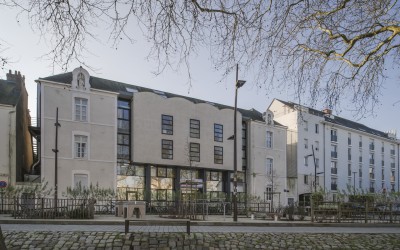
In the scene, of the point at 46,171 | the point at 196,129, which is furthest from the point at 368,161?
the point at 46,171

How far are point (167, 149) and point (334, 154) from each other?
32.7 m

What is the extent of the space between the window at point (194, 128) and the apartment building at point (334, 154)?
1414 cm

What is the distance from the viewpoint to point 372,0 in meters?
10.3

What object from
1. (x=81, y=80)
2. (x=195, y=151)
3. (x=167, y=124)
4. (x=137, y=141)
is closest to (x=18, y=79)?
(x=81, y=80)

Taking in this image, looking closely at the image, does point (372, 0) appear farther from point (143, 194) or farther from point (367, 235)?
point (143, 194)

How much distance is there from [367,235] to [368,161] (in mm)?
58121

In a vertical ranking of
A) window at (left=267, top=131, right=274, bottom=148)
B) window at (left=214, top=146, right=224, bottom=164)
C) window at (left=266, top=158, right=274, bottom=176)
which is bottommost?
window at (left=266, top=158, right=274, bottom=176)

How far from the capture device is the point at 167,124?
41.5 metres

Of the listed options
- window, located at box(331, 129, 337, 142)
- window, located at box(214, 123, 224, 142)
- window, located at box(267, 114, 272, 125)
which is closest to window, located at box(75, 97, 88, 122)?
window, located at box(214, 123, 224, 142)

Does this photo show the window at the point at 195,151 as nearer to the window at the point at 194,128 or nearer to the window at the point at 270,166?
the window at the point at 194,128

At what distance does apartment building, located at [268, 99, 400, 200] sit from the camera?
2263 inches

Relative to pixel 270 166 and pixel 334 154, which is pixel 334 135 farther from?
pixel 270 166

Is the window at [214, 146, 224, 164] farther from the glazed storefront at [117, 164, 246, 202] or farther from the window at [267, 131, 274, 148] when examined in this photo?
the window at [267, 131, 274, 148]

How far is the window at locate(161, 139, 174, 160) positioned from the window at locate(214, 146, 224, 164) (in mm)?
5489
